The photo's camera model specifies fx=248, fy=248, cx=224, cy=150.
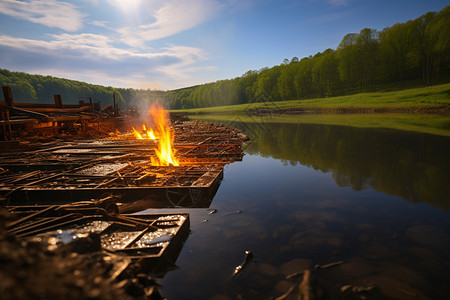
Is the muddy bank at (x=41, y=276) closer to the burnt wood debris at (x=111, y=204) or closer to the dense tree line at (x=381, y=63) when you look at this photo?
the burnt wood debris at (x=111, y=204)

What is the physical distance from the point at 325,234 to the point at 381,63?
82.4 meters

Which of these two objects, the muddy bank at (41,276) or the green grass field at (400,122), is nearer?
the muddy bank at (41,276)

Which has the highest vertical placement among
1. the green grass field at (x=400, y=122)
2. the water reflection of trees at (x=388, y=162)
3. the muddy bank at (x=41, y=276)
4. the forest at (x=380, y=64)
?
the forest at (x=380, y=64)

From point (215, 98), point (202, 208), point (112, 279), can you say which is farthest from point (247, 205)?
point (215, 98)

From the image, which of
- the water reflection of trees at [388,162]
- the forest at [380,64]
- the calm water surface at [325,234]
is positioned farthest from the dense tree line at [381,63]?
the calm water surface at [325,234]

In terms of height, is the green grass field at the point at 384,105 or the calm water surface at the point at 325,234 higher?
the green grass field at the point at 384,105

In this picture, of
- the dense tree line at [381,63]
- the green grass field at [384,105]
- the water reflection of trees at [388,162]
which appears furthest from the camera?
the dense tree line at [381,63]

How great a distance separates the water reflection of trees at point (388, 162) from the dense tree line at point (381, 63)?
56024 millimetres

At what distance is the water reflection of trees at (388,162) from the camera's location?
9.78 m

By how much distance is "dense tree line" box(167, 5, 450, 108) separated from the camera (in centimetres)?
6131

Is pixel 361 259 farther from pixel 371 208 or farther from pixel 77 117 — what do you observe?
pixel 77 117

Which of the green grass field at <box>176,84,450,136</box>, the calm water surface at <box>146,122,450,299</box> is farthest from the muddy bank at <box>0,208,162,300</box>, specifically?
the green grass field at <box>176,84,450,136</box>

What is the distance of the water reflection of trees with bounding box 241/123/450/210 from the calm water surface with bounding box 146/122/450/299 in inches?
3.3

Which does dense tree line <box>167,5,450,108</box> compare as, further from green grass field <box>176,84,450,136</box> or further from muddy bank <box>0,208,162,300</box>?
muddy bank <box>0,208,162,300</box>
